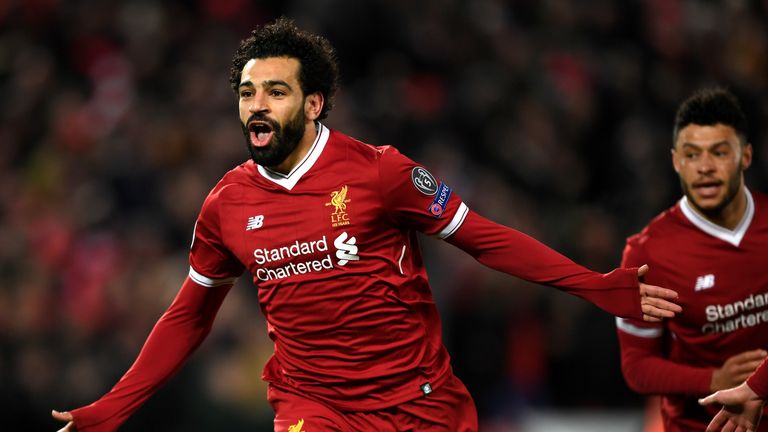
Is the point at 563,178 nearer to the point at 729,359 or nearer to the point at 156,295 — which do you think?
the point at 156,295

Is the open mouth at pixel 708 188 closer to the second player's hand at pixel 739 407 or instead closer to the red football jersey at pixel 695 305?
the red football jersey at pixel 695 305

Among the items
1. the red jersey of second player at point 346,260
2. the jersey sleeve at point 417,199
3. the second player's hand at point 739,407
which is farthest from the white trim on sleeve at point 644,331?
the jersey sleeve at point 417,199

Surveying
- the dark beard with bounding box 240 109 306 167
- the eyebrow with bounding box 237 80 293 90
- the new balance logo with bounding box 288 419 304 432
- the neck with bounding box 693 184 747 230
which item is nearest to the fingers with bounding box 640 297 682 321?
the neck with bounding box 693 184 747 230

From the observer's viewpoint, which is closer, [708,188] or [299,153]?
[299,153]

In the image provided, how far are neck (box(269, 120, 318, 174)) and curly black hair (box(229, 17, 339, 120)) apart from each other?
0.13 meters

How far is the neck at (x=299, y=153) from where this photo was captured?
191 inches

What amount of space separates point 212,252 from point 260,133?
0.57 m

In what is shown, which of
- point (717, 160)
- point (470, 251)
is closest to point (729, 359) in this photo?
point (717, 160)

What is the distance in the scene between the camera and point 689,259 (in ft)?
17.7

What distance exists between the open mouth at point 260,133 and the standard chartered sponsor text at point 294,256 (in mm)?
405

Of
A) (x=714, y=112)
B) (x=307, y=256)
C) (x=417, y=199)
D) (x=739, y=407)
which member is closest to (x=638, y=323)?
(x=739, y=407)

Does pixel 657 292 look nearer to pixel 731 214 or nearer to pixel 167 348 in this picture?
pixel 731 214

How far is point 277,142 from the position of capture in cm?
477

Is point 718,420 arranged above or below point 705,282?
below
